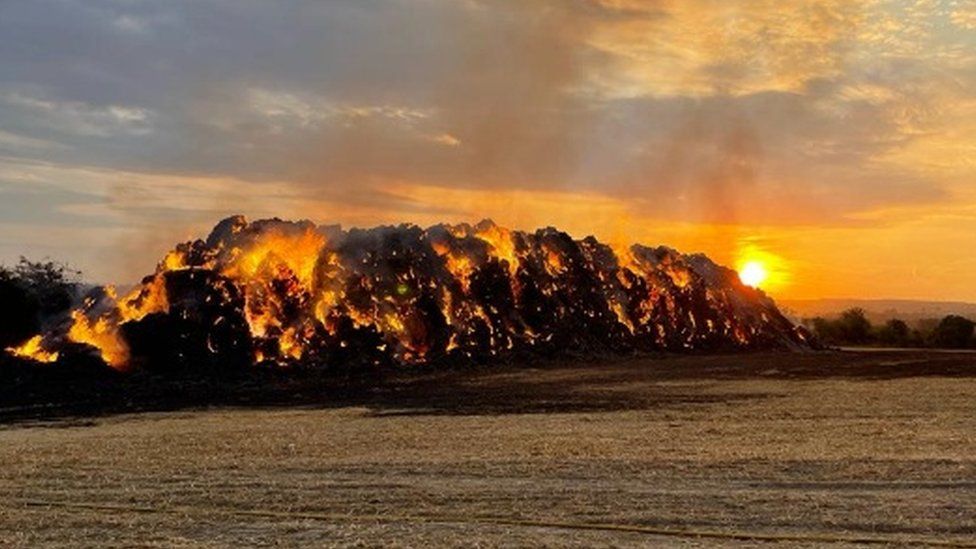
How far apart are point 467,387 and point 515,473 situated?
23.9 m

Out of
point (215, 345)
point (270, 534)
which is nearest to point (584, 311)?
point (215, 345)

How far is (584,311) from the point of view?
67.1m

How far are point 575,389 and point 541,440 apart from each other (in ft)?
54.6

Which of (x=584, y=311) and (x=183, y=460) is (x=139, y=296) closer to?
(x=584, y=311)

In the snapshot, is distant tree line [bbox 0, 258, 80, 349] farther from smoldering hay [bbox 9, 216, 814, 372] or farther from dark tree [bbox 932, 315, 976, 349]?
dark tree [bbox 932, 315, 976, 349]

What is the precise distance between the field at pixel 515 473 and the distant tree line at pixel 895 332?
153 ft

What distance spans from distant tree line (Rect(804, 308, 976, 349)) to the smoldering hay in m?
12.8

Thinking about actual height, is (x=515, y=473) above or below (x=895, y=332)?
below

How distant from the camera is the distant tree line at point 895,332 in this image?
78.0 m

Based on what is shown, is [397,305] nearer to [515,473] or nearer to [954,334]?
[515,473]

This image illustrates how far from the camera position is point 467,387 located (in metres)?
42.9

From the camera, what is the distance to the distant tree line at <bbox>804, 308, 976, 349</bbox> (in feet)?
256

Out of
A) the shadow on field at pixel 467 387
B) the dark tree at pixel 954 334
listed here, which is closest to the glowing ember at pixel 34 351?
the shadow on field at pixel 467 387

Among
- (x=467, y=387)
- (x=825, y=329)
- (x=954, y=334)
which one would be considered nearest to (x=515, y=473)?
(x=467, y=387)
